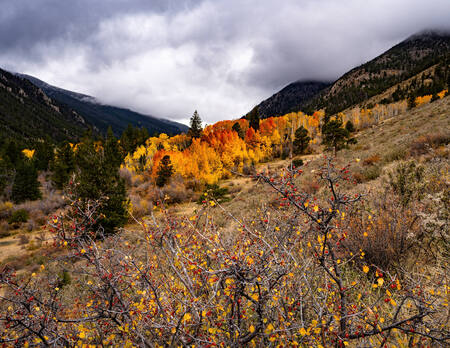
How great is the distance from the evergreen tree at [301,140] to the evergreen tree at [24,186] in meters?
46.6

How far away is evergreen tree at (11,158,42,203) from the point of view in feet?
97.7

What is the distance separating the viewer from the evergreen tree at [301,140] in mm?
45031

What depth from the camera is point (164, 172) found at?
31.9m

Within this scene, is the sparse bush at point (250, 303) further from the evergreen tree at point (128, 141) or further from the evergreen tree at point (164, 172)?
the evergreen tree at point (128, 141)

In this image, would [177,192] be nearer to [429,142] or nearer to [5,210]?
[5,210]

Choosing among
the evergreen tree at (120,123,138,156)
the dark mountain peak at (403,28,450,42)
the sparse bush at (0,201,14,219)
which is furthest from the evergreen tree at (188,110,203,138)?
the dark mountain peak at (403,28,450,42)

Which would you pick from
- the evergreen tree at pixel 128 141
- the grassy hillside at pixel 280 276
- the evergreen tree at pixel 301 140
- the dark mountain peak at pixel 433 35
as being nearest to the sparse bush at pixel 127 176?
the evergreen tree at pixel 128 141

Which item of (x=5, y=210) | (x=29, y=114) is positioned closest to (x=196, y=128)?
(x=5, y=210)

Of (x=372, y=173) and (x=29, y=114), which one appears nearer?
(x=372, y=173)

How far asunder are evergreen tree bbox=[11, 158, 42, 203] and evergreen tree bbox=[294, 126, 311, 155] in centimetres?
4659

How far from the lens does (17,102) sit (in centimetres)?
13300

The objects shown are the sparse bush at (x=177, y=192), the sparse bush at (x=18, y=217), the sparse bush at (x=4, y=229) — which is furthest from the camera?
the sparse bush at (x=177, y=192)

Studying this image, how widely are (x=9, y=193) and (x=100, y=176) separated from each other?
26883 mm

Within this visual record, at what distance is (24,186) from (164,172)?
1970cm
